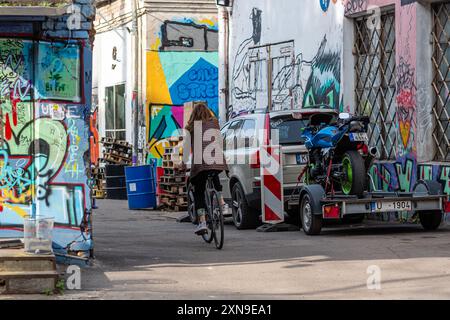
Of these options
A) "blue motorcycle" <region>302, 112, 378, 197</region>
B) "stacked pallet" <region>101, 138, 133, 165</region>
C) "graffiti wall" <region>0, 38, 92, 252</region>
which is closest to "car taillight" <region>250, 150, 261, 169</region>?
"blue motorcycle" <region>302, 112, 378, 197</region>

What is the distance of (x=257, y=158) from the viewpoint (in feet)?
55.3

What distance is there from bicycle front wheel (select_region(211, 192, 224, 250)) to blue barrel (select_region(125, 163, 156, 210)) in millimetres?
11087

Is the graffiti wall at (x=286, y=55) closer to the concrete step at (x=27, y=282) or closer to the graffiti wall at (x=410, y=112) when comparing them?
the graffiti wall at (x=410, y=112)

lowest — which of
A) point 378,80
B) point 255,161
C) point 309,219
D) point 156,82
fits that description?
point 309,219

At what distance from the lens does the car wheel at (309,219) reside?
602 inches

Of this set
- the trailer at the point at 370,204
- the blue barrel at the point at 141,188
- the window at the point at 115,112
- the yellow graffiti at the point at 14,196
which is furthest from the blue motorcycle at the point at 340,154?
the window at the point at 115,112

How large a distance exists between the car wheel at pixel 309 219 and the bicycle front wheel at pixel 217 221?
1898 millimetres

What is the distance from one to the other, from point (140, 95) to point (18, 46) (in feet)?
68.3

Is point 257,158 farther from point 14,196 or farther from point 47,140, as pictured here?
point 14,196

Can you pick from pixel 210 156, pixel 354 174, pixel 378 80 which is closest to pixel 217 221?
pixel 210 156

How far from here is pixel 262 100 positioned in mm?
24609

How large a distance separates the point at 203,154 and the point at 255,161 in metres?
3.13
